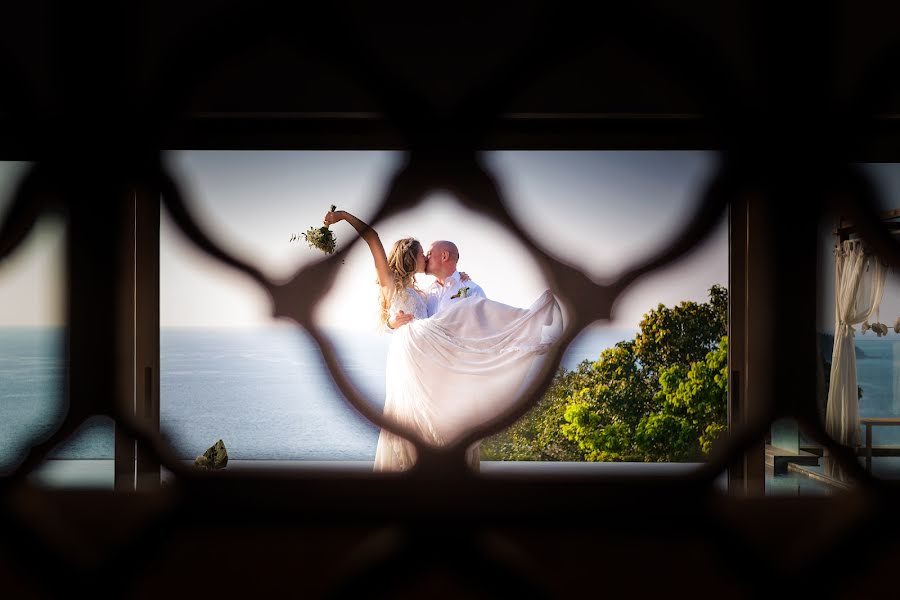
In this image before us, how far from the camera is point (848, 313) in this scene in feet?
10.5

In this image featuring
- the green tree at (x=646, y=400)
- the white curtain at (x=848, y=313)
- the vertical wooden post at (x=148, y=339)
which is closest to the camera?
the vertical wooden post at (x=148, y=339)

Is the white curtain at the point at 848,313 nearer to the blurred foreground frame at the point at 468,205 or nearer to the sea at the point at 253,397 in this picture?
the sea at the point at 253,397

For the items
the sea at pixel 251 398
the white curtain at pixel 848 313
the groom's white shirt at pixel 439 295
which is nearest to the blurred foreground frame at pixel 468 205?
the groom's white shirt at pixel 439 295

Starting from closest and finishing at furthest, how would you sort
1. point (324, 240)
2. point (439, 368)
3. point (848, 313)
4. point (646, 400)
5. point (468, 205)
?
point (468, 205)
point (324, 240)
point (439, 368)
point (848, 313)
point (646, 400)

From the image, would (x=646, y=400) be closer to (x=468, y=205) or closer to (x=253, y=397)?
(x=253, y=397)

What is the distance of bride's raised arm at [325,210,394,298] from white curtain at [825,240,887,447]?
10.2 feet

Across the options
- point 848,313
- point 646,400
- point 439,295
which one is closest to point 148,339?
point 439,295

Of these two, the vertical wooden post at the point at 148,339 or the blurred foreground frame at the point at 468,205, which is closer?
the blurred foreground frame at the point at 468,205

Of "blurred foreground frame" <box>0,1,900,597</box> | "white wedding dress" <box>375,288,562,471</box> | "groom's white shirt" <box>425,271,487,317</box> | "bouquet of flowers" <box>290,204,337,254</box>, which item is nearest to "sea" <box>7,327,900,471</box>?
"white wedding dress" <box>375,288,562,471</box>

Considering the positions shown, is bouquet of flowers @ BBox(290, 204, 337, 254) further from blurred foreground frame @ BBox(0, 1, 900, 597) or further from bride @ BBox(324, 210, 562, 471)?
bride @ BBox(324, 210, 562, 471)

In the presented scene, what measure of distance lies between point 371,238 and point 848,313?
3484 mm

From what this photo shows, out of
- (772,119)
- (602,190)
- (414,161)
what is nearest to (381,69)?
(414,161)

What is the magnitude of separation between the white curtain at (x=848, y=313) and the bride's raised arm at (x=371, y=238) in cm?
310

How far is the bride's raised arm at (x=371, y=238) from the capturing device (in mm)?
265
